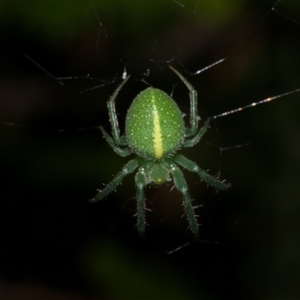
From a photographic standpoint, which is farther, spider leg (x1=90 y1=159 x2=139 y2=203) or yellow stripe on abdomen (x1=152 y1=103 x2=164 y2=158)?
spider leg (x1=90 y1=159 x2=139 y2=203)

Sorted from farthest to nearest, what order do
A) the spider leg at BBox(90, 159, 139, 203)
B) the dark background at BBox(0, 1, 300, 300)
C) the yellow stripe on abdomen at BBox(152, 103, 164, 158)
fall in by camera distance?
the dark background at BBox(0, 1, 300, 300), the spider leg at BBox(90, 159, 139, 203), the yellow stripe on abdomen at BBox(152, 103, 164, 158)

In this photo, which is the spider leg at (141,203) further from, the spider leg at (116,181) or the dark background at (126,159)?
the dark background at (126,159)

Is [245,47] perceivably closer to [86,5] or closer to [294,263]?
[86,5]

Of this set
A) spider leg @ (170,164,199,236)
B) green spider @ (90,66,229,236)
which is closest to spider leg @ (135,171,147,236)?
green spider @ (90,66,229,236)

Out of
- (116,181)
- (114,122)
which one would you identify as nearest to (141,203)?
(116,181)

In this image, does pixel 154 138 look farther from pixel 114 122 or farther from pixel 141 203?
pixel 141 203

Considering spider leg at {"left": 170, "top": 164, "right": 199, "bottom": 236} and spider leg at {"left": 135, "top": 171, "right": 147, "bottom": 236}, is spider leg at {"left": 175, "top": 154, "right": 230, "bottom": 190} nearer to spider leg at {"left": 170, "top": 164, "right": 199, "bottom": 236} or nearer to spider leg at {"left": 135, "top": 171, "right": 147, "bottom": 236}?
spider leg at {"left": 170, "top": 164, "right": 199, "bottom": 236}

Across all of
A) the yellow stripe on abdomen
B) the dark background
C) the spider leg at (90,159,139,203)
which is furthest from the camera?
the dark background
